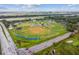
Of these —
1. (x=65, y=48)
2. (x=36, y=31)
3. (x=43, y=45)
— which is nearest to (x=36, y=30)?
(x=36, y=31)

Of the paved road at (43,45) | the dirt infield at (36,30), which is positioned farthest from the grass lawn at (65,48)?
the dirt infield at (36,30)

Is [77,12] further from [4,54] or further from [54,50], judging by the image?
[4,54]

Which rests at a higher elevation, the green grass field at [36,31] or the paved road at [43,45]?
the green grass field at [36,31]

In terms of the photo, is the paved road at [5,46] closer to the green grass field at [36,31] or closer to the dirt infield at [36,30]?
the green grass field at [36,31]

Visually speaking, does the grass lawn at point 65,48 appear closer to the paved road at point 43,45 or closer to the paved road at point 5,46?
the paved road at point 43,45

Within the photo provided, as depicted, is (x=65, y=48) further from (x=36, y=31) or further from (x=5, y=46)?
(x=5, y=46)

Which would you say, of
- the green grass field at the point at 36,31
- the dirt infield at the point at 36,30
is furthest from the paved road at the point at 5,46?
the dirt infield at the point at 36,30
